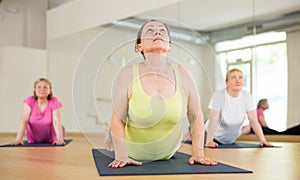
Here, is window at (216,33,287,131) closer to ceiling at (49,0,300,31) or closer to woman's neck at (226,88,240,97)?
ceiling at (49,0,300,31)

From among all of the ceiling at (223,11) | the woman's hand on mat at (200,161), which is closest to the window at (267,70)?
the ceiling at (223,11)

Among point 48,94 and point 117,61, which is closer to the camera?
point 117,61

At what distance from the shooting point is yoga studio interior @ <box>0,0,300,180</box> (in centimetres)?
138

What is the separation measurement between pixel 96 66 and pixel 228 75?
6.42 feet

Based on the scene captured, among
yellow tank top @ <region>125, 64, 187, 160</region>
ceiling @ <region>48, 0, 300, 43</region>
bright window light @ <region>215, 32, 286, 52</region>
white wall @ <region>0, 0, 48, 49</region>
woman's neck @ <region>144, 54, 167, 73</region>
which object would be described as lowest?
yellow tank top @ <region>125, 64, 187, 160</region>

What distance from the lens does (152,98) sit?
1279 mm

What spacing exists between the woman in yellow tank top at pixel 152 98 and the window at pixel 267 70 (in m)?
2.43

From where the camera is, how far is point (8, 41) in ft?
20.7

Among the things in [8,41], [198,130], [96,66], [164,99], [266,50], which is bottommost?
[198,130]

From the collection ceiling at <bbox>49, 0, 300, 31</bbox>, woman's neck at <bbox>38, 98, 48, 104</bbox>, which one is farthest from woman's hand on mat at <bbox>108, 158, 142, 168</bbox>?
ceiling at <bbox>49, 0, 300, 31</bbox>

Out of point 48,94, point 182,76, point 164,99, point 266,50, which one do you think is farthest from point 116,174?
point 266,50

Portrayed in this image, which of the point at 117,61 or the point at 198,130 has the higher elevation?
→ the point at 117,61

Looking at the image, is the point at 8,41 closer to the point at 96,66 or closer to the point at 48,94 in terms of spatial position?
the point at 48,94

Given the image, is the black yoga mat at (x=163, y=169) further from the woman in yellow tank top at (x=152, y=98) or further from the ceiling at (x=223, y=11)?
the ceiling at (x=223, y=11)
